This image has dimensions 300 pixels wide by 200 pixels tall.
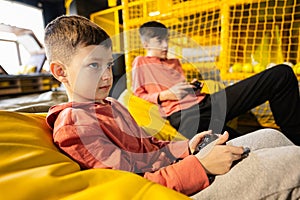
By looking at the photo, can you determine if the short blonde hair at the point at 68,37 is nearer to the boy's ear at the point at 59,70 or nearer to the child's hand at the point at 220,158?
the boy's ear at the point at 59,70

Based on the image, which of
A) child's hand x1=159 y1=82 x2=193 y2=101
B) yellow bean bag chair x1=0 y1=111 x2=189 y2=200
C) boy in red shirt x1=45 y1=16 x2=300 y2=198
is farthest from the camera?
child's hand x1=159 y1=82 x2=193 y2=101

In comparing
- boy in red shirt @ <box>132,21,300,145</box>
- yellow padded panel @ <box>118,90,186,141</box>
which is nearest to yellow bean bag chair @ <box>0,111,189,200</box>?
yellow padded panel @ <box>118,90,186,141</box>

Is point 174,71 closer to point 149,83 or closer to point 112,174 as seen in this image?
point 149,83

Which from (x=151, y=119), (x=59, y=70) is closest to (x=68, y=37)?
(x=59, y=70)

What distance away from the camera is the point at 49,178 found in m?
0.28

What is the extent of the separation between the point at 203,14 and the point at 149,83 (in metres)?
0.97

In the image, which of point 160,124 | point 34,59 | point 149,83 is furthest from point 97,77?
point 34,59

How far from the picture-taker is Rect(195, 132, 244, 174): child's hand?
372 mm

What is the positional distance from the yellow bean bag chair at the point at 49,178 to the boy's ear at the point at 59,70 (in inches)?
5.6

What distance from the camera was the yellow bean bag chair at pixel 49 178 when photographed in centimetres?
26

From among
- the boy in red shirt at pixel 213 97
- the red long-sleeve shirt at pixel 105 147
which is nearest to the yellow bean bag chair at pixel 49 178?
the red long-sleeve shirt at pixel 105 147

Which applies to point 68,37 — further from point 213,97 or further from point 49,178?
point 213,97

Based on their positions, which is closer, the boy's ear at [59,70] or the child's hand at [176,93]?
the boy's ear at [59,70]

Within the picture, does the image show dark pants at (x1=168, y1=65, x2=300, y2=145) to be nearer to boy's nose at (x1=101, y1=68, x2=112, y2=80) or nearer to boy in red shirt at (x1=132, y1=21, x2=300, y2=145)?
boy in red shirt at (x1=132, y1=21, x2=300, y2=145)
